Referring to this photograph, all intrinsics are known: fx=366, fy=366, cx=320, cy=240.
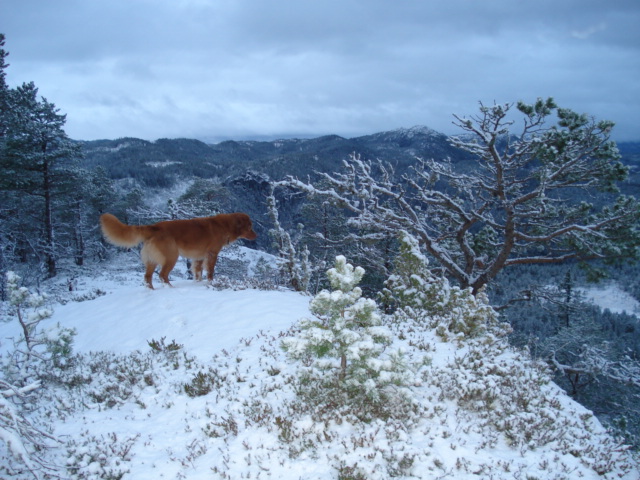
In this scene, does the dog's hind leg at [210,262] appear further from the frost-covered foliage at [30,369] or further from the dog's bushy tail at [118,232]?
the frost-covered foliage at [30,369]

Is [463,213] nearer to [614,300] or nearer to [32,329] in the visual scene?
[32,329]

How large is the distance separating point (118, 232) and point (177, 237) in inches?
50.1

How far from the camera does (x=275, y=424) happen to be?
13.7 ft

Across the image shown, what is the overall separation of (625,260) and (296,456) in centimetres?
1123

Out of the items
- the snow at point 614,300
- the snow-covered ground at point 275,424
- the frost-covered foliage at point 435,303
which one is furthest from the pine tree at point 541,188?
the snow at point 614,300

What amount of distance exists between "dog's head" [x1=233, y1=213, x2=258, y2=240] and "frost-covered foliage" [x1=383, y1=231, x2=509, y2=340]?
12.8 feet

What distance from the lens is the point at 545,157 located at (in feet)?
35.5

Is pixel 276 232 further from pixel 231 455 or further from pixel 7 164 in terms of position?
pixel 7 164

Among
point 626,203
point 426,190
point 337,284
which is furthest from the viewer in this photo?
point 426,190

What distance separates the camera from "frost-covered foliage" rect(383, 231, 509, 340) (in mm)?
6484

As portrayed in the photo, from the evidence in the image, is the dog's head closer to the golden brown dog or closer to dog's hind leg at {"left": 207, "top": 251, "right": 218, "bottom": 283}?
the golden brown dog

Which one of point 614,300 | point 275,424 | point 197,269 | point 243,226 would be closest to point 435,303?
point 275,424

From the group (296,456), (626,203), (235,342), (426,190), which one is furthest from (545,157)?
(296,456)

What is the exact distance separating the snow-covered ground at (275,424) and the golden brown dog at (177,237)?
2.28m
